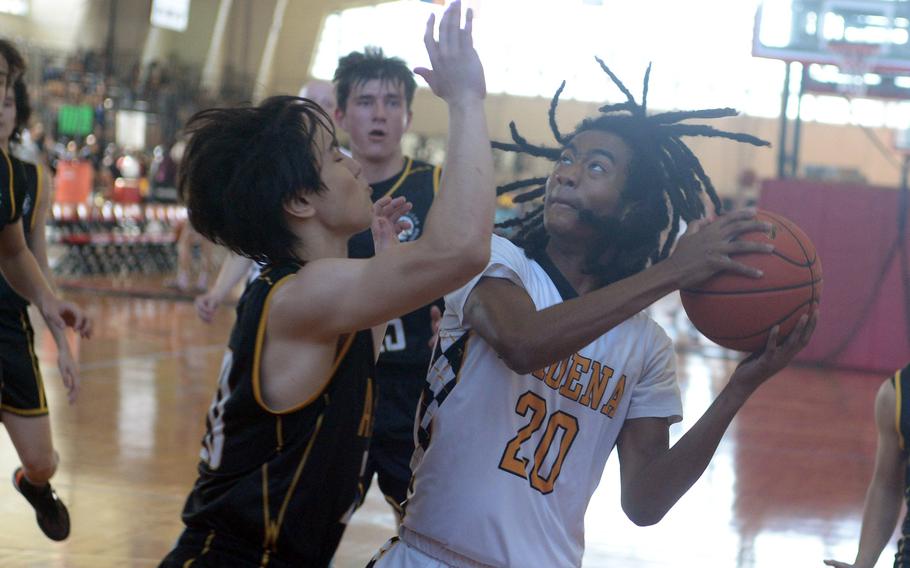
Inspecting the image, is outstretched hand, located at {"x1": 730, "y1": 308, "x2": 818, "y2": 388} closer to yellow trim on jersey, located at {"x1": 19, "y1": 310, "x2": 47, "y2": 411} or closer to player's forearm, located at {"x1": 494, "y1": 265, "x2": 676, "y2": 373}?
player's forearm, located at {"x1": 494, "y1": 265, "x2": 676, "y2": 373}

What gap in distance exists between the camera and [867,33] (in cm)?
1239

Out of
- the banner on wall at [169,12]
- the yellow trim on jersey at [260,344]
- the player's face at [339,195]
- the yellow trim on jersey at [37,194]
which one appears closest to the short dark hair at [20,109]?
the yellow trim on jersey at [37,194]

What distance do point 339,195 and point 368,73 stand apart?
2.51m

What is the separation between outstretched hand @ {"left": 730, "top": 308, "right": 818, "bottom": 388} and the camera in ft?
7.18

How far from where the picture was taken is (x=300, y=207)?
2109 millimetres

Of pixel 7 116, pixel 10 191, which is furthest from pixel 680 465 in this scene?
pixel 7 116

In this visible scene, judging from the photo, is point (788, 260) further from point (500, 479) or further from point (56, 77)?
point (56, 77)

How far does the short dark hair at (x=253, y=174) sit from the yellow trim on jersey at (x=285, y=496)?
35cm

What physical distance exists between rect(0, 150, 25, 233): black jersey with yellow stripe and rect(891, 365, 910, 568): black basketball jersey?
2.99 meters

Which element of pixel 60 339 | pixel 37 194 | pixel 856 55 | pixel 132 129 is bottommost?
pixel 60 339

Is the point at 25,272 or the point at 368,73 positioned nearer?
the point at 25,272

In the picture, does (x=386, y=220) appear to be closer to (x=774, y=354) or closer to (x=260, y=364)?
(x=260, y=364)

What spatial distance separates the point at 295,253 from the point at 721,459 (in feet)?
19.0

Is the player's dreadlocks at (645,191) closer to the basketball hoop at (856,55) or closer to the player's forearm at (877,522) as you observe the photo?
the player's forearm at (877,522)
